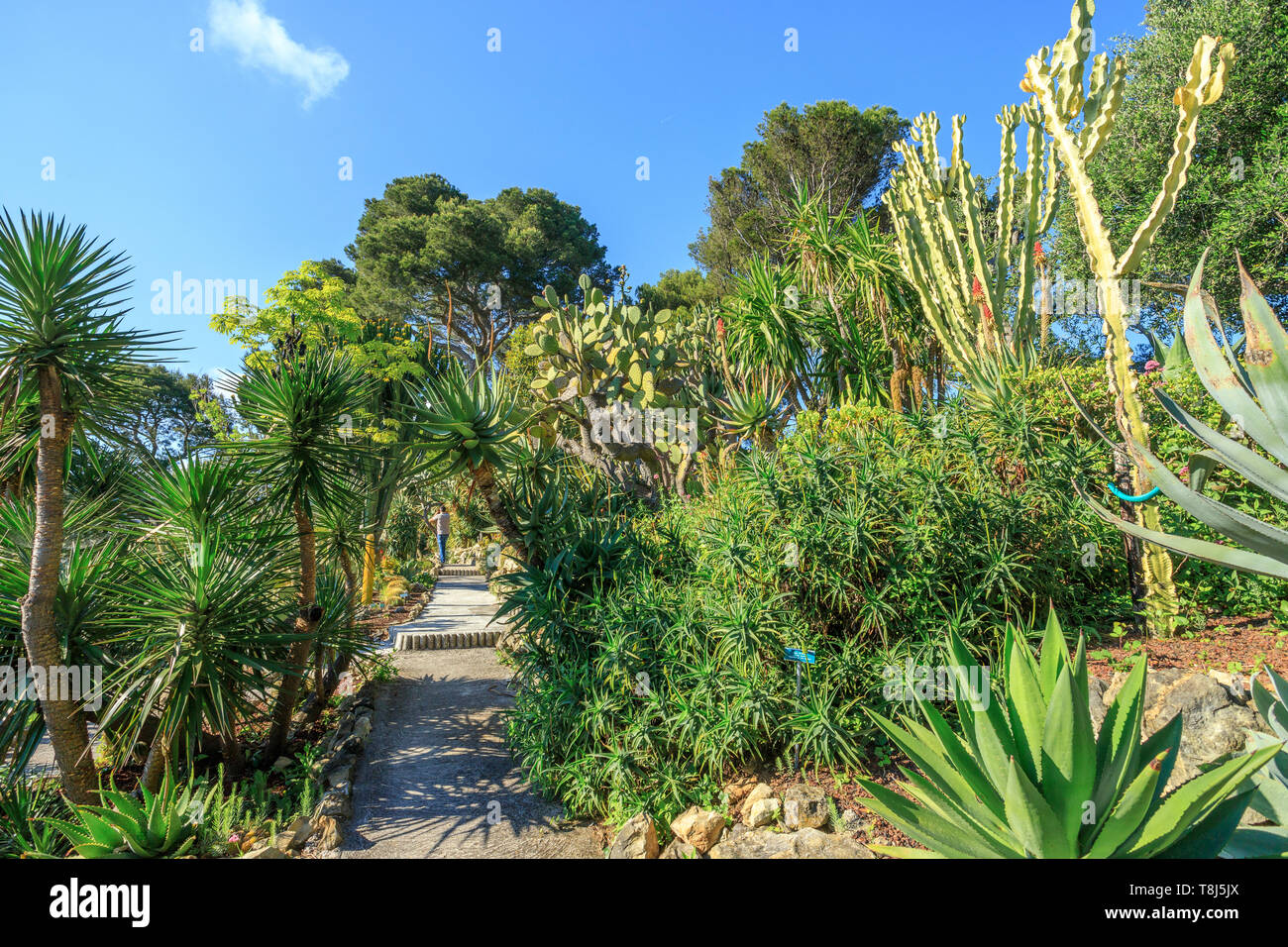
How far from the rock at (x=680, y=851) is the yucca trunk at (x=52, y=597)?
375 centimetres

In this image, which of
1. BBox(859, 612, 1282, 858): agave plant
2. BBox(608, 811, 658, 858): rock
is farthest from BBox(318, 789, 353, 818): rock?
BBox(859, 612, 1282, 858): agave plant

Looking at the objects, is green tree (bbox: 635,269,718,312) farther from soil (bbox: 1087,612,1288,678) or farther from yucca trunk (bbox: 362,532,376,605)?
soil (bbox: 1087,612,1288,678)

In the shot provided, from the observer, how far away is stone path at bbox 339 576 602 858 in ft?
12.7

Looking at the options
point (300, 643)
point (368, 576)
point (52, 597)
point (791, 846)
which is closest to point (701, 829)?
point (791, 846)

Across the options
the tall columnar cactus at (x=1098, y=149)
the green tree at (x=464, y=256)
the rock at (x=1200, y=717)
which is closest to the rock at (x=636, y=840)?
the rock at (x=1200, y=717)

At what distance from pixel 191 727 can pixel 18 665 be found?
4.87ft

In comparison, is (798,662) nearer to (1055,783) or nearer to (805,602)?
(805,602)

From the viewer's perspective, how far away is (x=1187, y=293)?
204 centimetres

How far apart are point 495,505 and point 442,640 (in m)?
4.27

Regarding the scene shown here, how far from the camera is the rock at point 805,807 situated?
332 centimetres

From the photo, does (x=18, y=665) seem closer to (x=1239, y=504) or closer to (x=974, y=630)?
(x=974, y=630)

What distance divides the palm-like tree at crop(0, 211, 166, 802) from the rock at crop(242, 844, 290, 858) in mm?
1384

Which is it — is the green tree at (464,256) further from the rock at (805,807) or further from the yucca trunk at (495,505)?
the rock at (805,807)
